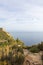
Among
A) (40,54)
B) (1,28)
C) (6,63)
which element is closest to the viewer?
(6,63)

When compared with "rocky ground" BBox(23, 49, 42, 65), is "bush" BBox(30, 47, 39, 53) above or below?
above

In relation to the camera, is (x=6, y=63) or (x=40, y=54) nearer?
(x=6, y=63)

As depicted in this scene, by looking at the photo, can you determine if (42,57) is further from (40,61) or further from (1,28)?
(1,28)

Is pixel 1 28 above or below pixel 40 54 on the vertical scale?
above

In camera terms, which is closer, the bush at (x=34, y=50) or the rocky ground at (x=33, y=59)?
the rocky ground at (x=33, y=59)

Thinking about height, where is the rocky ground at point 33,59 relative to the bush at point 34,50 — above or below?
below

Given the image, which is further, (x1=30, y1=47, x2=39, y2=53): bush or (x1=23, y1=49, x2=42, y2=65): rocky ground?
(x1=30, y1=47, x2=39, y2=53): bush

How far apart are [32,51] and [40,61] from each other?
2722 millimetres

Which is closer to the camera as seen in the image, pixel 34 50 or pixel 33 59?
pixel 33 59

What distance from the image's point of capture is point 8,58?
15.3 meters

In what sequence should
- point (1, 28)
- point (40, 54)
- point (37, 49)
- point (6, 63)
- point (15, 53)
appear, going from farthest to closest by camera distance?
point (1, 28), point (37, 49), point (40, 54), point (15, 53), point (6, 63)

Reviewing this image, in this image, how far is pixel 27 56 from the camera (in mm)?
16422

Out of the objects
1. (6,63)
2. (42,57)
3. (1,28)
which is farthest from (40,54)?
(1,28)

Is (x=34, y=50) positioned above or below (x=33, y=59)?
above
